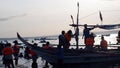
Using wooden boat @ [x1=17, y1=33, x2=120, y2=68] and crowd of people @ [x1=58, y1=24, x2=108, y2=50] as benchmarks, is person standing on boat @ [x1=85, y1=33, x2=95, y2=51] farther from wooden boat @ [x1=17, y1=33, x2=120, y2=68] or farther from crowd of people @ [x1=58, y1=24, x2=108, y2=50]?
wooden boat @ [x1=17, y1=33, x2=120, y2=68]

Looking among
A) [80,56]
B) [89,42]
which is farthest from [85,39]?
[80,56]

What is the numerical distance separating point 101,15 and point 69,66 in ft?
19.4

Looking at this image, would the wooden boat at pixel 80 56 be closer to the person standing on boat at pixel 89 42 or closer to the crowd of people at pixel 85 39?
the crowd of people at pixel 85 39

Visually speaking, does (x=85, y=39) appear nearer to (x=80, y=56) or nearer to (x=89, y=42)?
(x=89, y=42)

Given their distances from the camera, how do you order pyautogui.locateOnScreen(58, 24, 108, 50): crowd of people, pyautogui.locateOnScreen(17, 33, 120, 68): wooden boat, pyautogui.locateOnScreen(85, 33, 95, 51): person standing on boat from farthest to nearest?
pyautogui.locateOnScreen(85, 33, 95, 51): person standing on boat < pyautogui.locateOnScreen(58, 24, 108, 50): crowd of people < pyautogui.locateOnScreen(17, 33, 120, 68): wooden boat

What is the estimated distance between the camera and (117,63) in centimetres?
2267

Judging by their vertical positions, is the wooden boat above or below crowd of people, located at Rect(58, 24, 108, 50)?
below

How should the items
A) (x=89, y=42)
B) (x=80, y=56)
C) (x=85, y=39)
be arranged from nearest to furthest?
1. (x=80, y=56)
2. (x=89, y=42)
3. (x=85, y=39)

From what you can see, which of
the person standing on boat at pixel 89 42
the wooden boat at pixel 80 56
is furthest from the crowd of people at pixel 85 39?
the wooden boat at pixel 80 56

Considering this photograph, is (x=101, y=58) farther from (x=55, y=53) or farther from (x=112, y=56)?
(x=55, y=53)

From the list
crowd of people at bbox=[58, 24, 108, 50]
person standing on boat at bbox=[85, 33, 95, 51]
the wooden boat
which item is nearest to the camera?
the wooden boat

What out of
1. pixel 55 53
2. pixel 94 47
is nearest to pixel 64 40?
pixel 55 53

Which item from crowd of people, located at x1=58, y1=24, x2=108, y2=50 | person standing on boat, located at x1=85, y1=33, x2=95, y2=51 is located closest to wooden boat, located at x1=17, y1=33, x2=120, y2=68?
crowd of people, located at x1=58, y1=24, x2=108, y2=50

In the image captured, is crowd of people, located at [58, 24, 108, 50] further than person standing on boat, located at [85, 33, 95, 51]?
No
